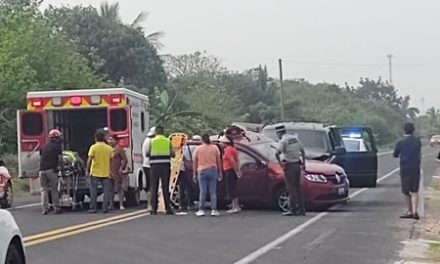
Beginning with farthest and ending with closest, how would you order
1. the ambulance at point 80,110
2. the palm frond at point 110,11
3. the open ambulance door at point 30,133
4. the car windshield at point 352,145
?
the palm frond at point 110,11 → the car windshield at point 352,145 → the open ambulance door at point 30,133 → the ambulance at point 80,110

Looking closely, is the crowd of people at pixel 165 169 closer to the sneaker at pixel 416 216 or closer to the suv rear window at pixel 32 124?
the suv rear window at pixel 32 124

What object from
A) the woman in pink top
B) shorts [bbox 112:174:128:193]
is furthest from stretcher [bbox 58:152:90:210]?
the woman in pink top

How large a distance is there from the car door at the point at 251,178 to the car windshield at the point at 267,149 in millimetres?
216

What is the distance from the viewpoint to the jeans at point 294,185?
20.1 m

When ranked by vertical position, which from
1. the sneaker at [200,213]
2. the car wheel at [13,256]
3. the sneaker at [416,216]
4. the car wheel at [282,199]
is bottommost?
the sneaker at [416,216]

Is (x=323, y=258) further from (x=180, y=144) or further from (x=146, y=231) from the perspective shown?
(x=180, y=144)

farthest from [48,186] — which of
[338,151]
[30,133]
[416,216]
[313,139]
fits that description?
[338,151]

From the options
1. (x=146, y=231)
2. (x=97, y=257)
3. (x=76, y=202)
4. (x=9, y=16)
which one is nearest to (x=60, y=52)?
(x=9, y=16)

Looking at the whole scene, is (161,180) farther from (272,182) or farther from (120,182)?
(272,182)

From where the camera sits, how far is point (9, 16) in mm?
42875

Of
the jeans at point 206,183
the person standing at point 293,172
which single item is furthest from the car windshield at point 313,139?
the jeans at point 206,183

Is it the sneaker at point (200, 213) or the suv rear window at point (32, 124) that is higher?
the suv rear window at point (32, 124)

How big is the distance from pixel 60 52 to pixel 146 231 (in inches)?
1095

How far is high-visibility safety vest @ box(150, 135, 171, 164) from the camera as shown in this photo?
20766 mm
